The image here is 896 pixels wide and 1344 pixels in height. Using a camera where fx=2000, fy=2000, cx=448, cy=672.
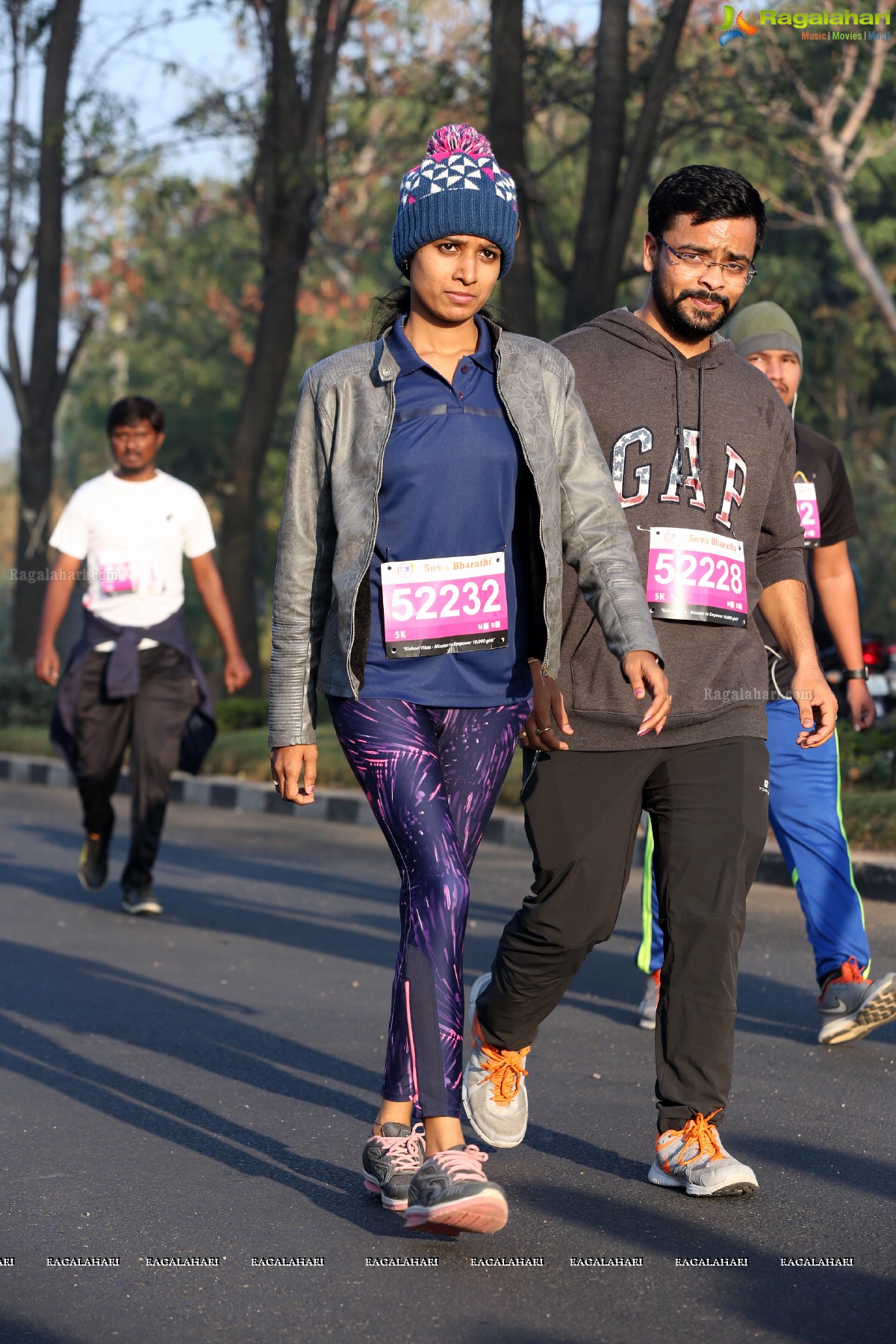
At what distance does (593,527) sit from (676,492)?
36cm

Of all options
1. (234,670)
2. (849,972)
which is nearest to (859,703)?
(849,972)

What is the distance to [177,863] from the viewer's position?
10719 millimetres

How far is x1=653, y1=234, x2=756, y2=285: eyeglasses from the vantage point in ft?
14.0

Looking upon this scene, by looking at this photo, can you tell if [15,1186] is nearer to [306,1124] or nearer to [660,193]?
[306,1124]

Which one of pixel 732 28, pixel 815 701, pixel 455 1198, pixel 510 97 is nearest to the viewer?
pixel 455 1198

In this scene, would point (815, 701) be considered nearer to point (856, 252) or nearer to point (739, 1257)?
point (739, 1257)

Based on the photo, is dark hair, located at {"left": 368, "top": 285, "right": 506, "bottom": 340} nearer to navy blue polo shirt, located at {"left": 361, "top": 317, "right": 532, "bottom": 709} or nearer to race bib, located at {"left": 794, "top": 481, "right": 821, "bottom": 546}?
navy blue polo shirt, located at {"left": 361, "top": 317, "right": 532, "bottom": 709}

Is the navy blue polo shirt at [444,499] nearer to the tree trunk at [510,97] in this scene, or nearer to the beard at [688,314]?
the beard at [688,314]

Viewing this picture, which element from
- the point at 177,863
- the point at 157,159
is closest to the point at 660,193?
the point at 177,863

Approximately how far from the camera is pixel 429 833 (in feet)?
12.6

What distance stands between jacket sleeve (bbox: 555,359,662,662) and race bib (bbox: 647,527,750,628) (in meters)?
0.18

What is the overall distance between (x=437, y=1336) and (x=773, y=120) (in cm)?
1714

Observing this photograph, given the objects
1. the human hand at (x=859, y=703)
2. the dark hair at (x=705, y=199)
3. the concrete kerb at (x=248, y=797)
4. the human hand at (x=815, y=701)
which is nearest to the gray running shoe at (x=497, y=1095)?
the human hand at (x=815, y=701)

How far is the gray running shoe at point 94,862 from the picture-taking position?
9.02 m
